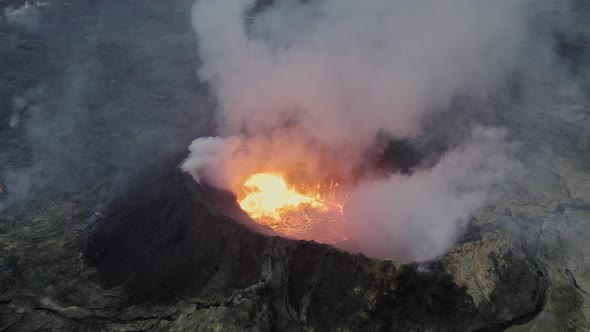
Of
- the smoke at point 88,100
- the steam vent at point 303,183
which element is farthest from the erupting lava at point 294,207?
→ the smoke at point 88,100

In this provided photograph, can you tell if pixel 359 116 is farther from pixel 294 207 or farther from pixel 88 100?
pixel 88 100

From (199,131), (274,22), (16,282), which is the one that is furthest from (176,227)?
(274,22)

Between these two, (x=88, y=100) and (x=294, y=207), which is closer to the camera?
(x=294, y=207)

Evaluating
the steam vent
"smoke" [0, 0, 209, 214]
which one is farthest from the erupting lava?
"smoke" [0, 0, 209, 214]

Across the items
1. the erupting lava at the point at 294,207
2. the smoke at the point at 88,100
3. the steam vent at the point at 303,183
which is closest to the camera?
the steam vent at the point at 303,183

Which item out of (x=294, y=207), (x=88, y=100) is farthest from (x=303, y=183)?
(x=88, y=100)

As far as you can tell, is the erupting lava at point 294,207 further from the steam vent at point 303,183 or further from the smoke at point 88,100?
the smoke at point 88,100
